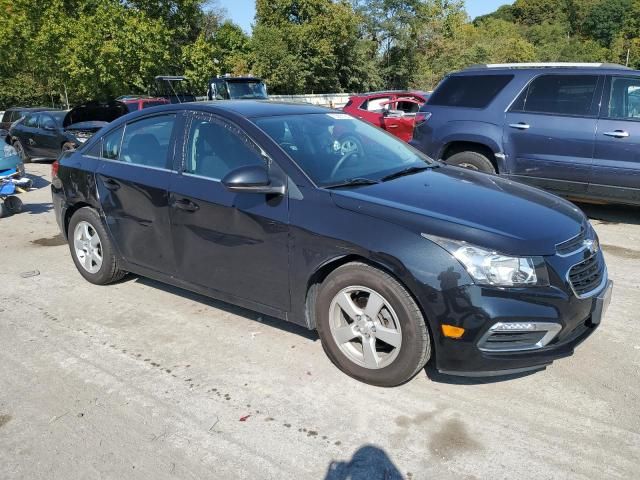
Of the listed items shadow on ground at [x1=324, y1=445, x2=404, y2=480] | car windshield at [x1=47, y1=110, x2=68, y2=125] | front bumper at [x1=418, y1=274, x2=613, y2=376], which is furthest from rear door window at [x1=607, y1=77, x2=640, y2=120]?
car windshield at [x1=47, y1=110, x2=68, y2=125]

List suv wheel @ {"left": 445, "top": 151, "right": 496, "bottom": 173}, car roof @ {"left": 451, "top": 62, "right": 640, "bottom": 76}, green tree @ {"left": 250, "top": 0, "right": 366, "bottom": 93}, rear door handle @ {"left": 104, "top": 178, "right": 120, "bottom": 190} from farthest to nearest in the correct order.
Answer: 1. green tree @ {"left": 250, "top": 0, "right": 366, "bottom": 93}
2. suv wheel @ {"left": 445, "top": 151, "right": 496, "bottom": 173}
3. car roof @ {"left": 451, "top": 62, "right": 640, "bottom": 76}
4. rear door handle @ {"left": 104, "top": 178, "right": 120, "bottom": 190}

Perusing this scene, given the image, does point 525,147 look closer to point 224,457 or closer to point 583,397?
point 583,397

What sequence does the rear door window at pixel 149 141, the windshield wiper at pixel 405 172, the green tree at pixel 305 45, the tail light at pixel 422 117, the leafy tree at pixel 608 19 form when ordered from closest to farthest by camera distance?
1. the windshield wiper at pixel 405 172
2. the rear door window at pixel 149 141
3. the tail light at pixel 422 117
4. the green tree at pixel 305 45
5. the leafy tree at pixel 608 19

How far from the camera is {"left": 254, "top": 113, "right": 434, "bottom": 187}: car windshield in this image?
12.1ft

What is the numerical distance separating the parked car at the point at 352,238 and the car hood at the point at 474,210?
0.01 m

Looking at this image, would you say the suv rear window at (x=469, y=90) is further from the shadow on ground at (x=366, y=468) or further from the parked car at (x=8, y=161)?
the parked car at (x=8, y=161)

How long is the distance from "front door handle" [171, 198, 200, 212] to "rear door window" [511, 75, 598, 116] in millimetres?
4756

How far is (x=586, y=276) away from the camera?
320 centimetres

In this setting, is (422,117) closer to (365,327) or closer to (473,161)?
(473,161)

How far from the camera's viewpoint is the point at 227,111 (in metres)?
4.04

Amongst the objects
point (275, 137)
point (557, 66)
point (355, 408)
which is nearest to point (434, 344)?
point (355, 408)

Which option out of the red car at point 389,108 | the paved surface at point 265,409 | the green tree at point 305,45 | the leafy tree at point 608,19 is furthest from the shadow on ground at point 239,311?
the leafy tree at point 608,19

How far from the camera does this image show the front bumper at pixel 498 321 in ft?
9.46

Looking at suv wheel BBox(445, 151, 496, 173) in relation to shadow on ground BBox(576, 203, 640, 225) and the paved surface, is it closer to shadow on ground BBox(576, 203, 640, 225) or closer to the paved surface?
shadow on ground BBox(576, 203, 640, 225)
